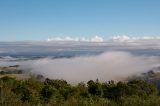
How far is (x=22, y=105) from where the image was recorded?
16.7 metres

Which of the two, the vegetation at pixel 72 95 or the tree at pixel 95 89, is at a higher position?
the vegetation at pixel 72 95

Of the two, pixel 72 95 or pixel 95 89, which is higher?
pixel 72 95

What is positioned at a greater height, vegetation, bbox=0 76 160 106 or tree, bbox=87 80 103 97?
vegetation, bbox=0 76 160 106

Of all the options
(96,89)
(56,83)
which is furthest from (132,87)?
(56,83)

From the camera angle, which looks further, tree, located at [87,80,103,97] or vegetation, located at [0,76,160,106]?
tree, located at [87,80,103,97]

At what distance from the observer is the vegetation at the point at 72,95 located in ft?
57.0

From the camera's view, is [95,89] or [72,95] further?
[95,89]

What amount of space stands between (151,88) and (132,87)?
10.5 feet

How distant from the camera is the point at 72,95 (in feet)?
151

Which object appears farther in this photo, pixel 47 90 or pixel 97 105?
pixel 47 90

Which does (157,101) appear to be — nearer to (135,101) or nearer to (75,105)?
(135,101)

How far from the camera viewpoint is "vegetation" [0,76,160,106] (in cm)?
1739

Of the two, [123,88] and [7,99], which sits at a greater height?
[7,99]

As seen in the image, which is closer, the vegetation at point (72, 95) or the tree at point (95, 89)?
the vegetation at point (72, 95)
